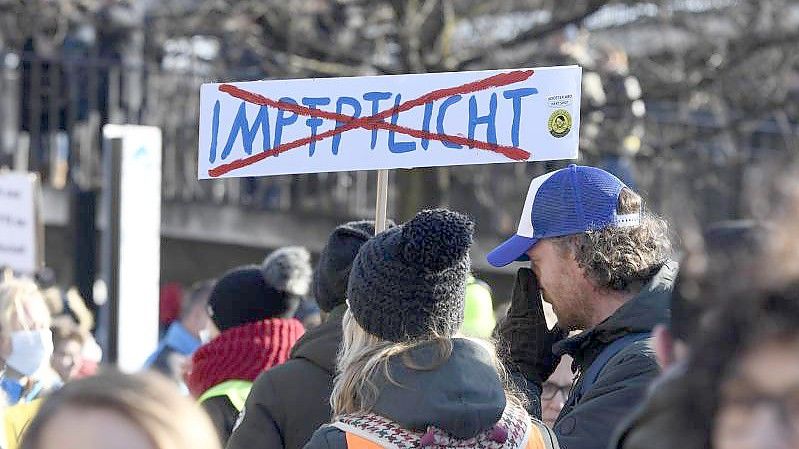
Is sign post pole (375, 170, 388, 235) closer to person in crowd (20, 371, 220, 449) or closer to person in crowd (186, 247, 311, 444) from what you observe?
person in crowd (186, 247, 311, 444)

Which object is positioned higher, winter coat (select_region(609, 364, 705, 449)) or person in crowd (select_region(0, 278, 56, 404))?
winter coat (select_region(609, 364, 705, 449))

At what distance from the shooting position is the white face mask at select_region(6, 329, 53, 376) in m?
4.96

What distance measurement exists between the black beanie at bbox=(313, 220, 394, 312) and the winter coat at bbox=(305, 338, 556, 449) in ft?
2.80

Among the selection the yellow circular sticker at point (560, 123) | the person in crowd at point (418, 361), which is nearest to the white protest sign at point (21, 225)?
the yellow circular sticker at point (560, 123)

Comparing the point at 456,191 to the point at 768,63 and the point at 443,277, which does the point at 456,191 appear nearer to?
the point at 768,63

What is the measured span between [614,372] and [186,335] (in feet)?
14.7

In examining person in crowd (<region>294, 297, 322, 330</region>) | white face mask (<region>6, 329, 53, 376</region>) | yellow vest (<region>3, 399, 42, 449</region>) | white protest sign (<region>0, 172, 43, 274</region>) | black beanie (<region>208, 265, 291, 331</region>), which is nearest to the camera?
yellow vest (<region>3, 399, 42, 449</region>)

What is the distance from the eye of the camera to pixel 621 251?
11.5 ft

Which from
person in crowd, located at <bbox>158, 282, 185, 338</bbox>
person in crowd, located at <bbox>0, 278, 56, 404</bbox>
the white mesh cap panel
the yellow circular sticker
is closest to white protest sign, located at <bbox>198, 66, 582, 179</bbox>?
the yellow circular sticker

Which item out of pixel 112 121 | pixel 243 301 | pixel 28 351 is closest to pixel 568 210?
pixel 243 301

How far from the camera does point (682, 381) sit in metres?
1.61

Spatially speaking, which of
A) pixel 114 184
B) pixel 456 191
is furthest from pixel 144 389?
pixel 456 191

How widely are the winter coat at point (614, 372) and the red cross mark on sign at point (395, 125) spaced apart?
2.33 feet

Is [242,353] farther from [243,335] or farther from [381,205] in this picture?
[381,205]
